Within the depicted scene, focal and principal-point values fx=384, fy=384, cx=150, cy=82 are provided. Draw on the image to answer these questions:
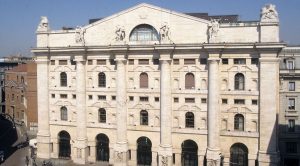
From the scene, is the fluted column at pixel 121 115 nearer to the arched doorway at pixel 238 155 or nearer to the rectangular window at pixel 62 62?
the rectangular window at pixel 62 62

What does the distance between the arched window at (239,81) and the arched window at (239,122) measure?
149 inches

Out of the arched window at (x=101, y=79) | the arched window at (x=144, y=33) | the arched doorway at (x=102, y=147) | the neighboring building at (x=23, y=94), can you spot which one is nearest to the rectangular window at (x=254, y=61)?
the arched window at (x=144, y=33)

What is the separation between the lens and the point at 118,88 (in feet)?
184

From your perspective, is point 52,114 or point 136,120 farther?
point 52,114

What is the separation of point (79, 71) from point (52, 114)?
915cm

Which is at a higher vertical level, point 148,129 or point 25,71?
point 25,71

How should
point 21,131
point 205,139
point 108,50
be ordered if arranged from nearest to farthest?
point 205,139 < point 108,50 < point 21,131

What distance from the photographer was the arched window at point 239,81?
168ft

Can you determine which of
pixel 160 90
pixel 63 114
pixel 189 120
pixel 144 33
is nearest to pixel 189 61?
pixel 160 90

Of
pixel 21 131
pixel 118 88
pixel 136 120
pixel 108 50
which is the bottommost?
pixel 21 131

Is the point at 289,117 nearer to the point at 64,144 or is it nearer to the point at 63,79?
the point at 64,144

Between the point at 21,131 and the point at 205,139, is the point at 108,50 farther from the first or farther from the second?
the point at 21,131

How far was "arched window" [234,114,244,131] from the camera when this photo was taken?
51.7 meters

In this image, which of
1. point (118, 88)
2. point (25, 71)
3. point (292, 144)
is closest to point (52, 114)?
point (118, 88)
